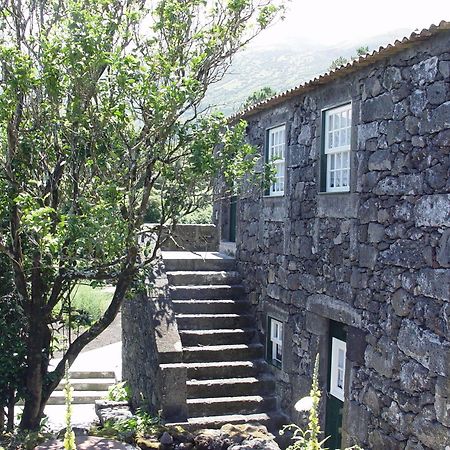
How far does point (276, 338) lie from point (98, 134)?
477 centimetres

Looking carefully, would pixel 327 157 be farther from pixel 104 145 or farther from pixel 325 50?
pixel 325 50

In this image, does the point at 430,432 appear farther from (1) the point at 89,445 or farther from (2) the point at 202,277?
(2) the point at 202,277

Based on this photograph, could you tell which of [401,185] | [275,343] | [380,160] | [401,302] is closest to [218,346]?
[275,343]

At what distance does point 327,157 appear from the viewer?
8.45 meters

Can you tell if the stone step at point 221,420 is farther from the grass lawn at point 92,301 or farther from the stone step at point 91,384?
the grass lawn at point 92,301

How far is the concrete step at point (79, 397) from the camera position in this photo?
47.5ft

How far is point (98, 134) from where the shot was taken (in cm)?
731

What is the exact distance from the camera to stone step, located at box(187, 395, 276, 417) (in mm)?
9266

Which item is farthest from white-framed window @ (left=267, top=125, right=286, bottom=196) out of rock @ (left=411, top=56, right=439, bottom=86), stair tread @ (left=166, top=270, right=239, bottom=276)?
rock @ (left=411, top=56, right=439, bottom=86)

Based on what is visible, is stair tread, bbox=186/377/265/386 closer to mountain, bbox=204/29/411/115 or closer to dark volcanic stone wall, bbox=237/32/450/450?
dark volcanic stone wall, bbox=237/32/450/450

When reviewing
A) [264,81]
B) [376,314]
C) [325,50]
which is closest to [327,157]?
[376,314]

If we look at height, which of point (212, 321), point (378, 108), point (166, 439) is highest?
point (378, 108)

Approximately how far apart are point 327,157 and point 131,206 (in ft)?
9.35

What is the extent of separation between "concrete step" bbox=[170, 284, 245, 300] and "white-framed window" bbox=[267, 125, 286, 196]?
206 centimetres
